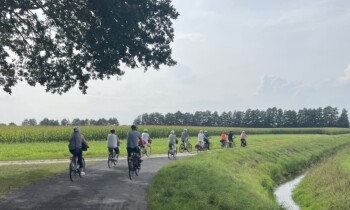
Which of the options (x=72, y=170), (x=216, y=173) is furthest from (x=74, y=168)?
(x=216, y=173)

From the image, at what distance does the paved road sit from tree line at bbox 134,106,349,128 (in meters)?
139

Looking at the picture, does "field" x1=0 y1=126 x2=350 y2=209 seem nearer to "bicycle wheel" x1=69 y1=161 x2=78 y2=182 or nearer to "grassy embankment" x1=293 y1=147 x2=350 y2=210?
"grassy embankment" x1=293 y1=147 x2=350 y2=210

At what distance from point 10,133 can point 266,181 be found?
33.1m

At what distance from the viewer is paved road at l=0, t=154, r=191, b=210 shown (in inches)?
477

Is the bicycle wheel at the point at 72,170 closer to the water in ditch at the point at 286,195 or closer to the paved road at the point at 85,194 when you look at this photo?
the paved road at the point at 85,194

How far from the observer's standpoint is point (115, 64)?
66.7 feet

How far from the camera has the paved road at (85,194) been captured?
12.1m

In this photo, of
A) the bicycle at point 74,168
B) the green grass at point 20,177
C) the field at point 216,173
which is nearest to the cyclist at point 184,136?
the field at point 216,173

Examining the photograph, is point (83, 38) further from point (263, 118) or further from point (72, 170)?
point (263, 118)

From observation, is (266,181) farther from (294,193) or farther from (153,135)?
(153,135)

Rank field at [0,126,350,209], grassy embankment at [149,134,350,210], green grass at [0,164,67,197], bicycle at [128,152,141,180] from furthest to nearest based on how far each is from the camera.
→ bicycle at [128,152,141,180] → green grass at [0,164,67,197] → field at [0,126,350,209] → grassy embankment at [149,134,350,210]

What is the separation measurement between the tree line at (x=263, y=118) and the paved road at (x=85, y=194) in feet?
455

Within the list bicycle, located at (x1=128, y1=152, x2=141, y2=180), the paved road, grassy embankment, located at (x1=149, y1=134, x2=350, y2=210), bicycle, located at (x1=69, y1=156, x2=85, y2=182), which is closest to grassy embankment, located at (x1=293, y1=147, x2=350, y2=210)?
grassy embankment, located at (x1=149, y1=134, x2=350, y2=210)

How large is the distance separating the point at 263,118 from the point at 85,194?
161709 millimetres
